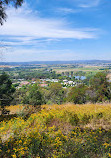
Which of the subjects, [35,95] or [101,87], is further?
[101,87]

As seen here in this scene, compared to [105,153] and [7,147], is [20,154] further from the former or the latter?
[105,153]

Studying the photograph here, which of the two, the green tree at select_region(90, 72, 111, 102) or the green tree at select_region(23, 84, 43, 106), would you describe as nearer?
the green tree at select_region(23, 84, 43, 106)

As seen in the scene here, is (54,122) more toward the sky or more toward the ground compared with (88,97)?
more toward the sky

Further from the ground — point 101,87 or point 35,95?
point 35,95

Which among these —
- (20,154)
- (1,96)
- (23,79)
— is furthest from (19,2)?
(23,79)

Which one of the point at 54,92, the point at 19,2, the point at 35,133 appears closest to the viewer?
the point at 35,133

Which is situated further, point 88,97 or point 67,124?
point 88,97

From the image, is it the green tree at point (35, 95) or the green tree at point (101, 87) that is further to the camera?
the green tree at point (101, 87)

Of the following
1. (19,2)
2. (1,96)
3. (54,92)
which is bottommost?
(54,92)
